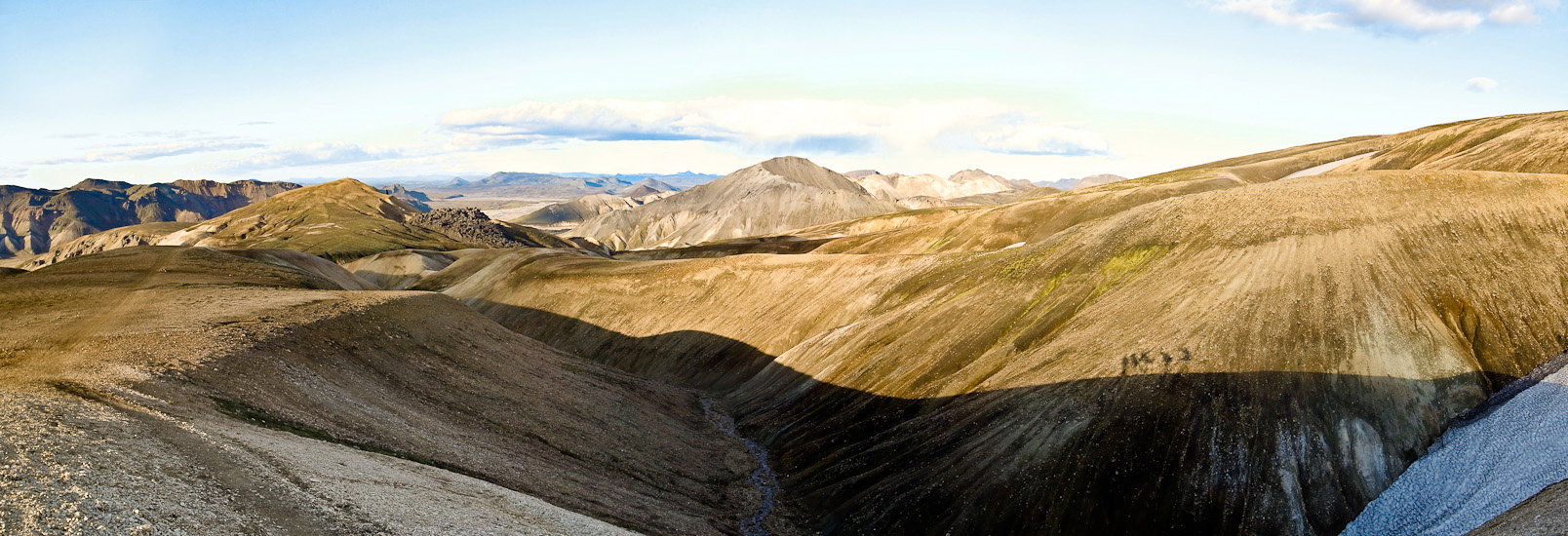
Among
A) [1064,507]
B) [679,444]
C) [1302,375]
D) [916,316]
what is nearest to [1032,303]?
[916,316]

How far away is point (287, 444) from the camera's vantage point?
34125mm

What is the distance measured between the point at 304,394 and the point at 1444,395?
62942mm

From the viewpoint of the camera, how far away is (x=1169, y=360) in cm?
5228

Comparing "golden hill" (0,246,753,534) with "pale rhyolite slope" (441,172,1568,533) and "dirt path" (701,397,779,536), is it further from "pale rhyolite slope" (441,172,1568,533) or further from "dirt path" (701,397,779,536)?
"pale rhyolite slope" (441,172,1568,533)

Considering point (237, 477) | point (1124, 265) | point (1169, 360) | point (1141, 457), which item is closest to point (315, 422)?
point (237, 477)

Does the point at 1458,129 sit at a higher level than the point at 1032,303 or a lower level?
higher

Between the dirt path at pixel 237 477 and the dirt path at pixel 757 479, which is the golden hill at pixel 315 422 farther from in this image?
the dirt path at pixel 757 479

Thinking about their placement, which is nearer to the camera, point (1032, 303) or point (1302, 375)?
point (1302, 375)

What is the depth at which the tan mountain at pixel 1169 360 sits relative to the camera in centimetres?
4466

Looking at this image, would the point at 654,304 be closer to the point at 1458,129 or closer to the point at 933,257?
the point at 933,257

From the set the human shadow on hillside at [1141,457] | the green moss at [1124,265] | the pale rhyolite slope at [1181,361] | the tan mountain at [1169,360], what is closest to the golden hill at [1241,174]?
the tan mountain at [1169,360]

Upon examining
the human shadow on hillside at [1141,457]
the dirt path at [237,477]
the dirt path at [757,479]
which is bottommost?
the dirt path at [757,479]

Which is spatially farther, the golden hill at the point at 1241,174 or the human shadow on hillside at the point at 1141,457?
the golden hill at the point at 1241,174

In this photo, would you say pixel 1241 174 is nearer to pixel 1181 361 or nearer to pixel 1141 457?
pixel 1181 361
